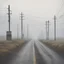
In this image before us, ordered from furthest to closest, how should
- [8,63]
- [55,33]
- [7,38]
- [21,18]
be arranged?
[21,18], [55,33], [7,38], [8,63]

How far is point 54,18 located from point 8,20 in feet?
115

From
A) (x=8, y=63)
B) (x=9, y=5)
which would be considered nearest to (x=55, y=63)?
(x=8, y=63)

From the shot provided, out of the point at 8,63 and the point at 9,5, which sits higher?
the point at 9,5

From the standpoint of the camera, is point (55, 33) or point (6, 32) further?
point (55, 33)

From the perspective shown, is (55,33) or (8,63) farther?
(55,33)

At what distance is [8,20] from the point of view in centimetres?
7269

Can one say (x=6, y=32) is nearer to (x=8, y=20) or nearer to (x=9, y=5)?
(x=8, y=20)

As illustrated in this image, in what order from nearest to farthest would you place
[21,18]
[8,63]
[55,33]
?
1. [8,63]
2. [55,33]
3. [21,18]

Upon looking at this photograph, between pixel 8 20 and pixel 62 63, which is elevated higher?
pixel 8 20

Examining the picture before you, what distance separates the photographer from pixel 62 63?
1998 centimetres

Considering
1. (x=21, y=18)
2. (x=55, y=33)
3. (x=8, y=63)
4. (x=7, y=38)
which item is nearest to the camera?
(x=8, y=63)

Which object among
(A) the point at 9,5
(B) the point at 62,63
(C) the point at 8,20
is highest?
(A) the point at 9,5

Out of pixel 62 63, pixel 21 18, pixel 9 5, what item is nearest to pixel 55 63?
pixel 62 63

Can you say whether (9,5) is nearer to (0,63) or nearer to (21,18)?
(21,18)
